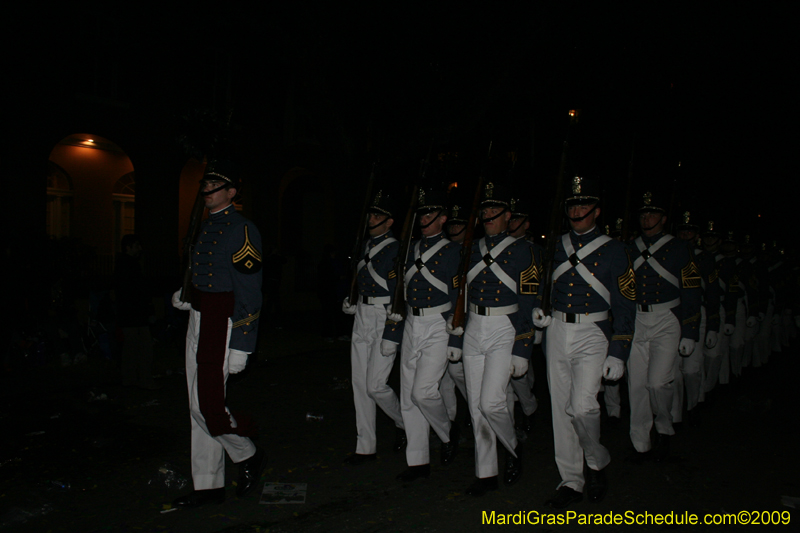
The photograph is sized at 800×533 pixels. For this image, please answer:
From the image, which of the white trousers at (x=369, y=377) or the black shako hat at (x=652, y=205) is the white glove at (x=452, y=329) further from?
the black shako hat at (x=652, y=205)

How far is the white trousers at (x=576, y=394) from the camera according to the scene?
521 centimetres

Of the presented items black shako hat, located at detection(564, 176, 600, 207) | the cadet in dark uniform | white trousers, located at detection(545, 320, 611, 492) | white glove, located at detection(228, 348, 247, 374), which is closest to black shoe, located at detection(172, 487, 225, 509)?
the cadet in dark uniform

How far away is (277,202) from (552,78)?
12129mm

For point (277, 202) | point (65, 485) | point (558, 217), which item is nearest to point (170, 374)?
point (65, 485)

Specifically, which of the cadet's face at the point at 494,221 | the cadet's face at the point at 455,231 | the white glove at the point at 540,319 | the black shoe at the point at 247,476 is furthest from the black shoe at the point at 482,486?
the cadet's face at the point at 455,231

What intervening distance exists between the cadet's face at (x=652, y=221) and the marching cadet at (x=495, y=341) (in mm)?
1921

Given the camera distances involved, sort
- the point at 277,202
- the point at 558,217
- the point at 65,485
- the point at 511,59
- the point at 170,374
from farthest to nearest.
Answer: the point at 277,202 < the point at 511,59 < the point at 170,374 < the point at 558,217 < the point at 65,485

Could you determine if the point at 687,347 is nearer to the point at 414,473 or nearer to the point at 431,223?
the point at 431,223

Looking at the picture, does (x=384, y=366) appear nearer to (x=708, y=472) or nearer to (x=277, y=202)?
(x=708, y=472)

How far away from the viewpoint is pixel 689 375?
307 inches

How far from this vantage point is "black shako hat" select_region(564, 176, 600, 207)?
5562 millimetres

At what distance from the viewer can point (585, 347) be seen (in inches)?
208

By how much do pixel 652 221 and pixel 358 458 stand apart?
11.9 ft

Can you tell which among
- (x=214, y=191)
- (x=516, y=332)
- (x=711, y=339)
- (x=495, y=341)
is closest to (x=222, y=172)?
(x=214, y=191)
